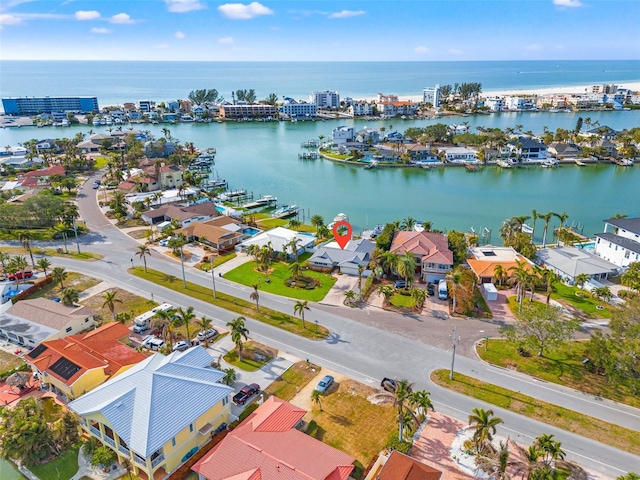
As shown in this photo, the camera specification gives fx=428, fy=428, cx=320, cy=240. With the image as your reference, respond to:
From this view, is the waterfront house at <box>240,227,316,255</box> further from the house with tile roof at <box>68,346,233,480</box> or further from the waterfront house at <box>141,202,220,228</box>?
the house with tile roof at <box>68,346,233,480</box>

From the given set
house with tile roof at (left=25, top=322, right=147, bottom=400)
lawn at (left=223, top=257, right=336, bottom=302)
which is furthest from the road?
house with tile roof at (left=25, top=322, right=147, bottom=400)

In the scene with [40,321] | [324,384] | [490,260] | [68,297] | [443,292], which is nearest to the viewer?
[324,384]

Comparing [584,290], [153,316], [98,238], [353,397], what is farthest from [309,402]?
[98,238]

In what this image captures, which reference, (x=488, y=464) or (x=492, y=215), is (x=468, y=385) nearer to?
(x=488, y=464)

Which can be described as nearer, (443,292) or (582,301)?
(582,301)

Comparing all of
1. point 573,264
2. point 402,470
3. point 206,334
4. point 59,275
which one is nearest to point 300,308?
point 206,334

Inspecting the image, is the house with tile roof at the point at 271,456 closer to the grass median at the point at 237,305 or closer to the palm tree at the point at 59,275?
the grass median at the point at 237,305

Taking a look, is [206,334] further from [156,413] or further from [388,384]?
[388,384]
